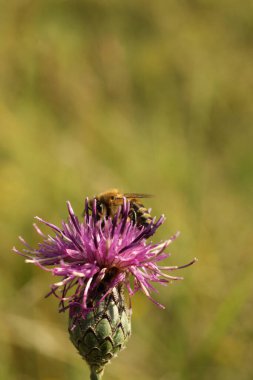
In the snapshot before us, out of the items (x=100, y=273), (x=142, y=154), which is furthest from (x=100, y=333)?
(x=142, y=154)

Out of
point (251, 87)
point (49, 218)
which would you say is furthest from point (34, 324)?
point (251, 87)

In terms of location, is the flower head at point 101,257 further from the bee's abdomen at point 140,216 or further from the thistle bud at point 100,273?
the bee's abdomen at point 140,216

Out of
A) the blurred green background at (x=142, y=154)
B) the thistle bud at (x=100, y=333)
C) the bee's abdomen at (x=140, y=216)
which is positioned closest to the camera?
the thistle bud at (x=100, y=333)

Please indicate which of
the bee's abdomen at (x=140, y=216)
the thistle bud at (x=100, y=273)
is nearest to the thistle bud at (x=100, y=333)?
the thistle bud at (x=100, y=273)

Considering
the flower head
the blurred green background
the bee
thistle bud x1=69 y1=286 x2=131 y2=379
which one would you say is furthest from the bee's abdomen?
the blurred green background

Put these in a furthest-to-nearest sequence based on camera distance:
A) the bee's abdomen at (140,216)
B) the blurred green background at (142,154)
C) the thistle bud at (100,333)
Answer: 1. the blurred green background at (142,154)
2. the bee's abdomen at (140,216)
3. the thistle bud at (100,333)

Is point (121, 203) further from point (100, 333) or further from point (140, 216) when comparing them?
point (100, 333)
